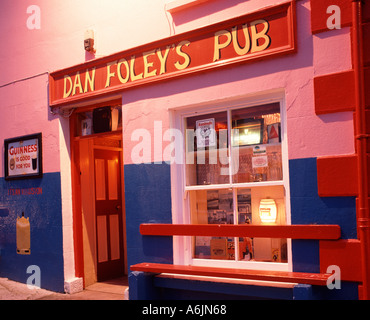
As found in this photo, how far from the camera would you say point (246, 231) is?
15.5 ft

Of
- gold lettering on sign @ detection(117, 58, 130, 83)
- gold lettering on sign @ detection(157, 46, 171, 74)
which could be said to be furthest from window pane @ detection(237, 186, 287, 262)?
gold lettering on sign @ detection(117, 58, 130, 83)

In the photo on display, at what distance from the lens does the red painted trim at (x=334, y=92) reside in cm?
421

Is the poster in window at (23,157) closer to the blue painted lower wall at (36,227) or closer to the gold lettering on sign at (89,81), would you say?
the blue painted lower wall at (36,227)

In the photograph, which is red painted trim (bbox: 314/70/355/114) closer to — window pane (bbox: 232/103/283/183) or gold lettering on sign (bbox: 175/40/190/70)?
window pane (bbox: 232/103/283/183)

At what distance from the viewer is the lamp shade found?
484cm

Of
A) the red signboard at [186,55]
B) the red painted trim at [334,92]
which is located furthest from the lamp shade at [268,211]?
the red signboard at [186,55]

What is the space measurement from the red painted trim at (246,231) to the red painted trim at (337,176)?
34cm

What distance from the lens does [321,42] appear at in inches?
173

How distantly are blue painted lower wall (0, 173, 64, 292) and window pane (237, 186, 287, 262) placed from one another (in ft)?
9.74

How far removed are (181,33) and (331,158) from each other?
232 cm

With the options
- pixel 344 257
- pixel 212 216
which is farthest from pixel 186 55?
pixel 344 257

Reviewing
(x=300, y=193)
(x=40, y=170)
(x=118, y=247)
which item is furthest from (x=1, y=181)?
(x=300, y=193)

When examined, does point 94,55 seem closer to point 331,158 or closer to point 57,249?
point 57,249

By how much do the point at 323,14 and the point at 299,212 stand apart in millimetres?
1983
